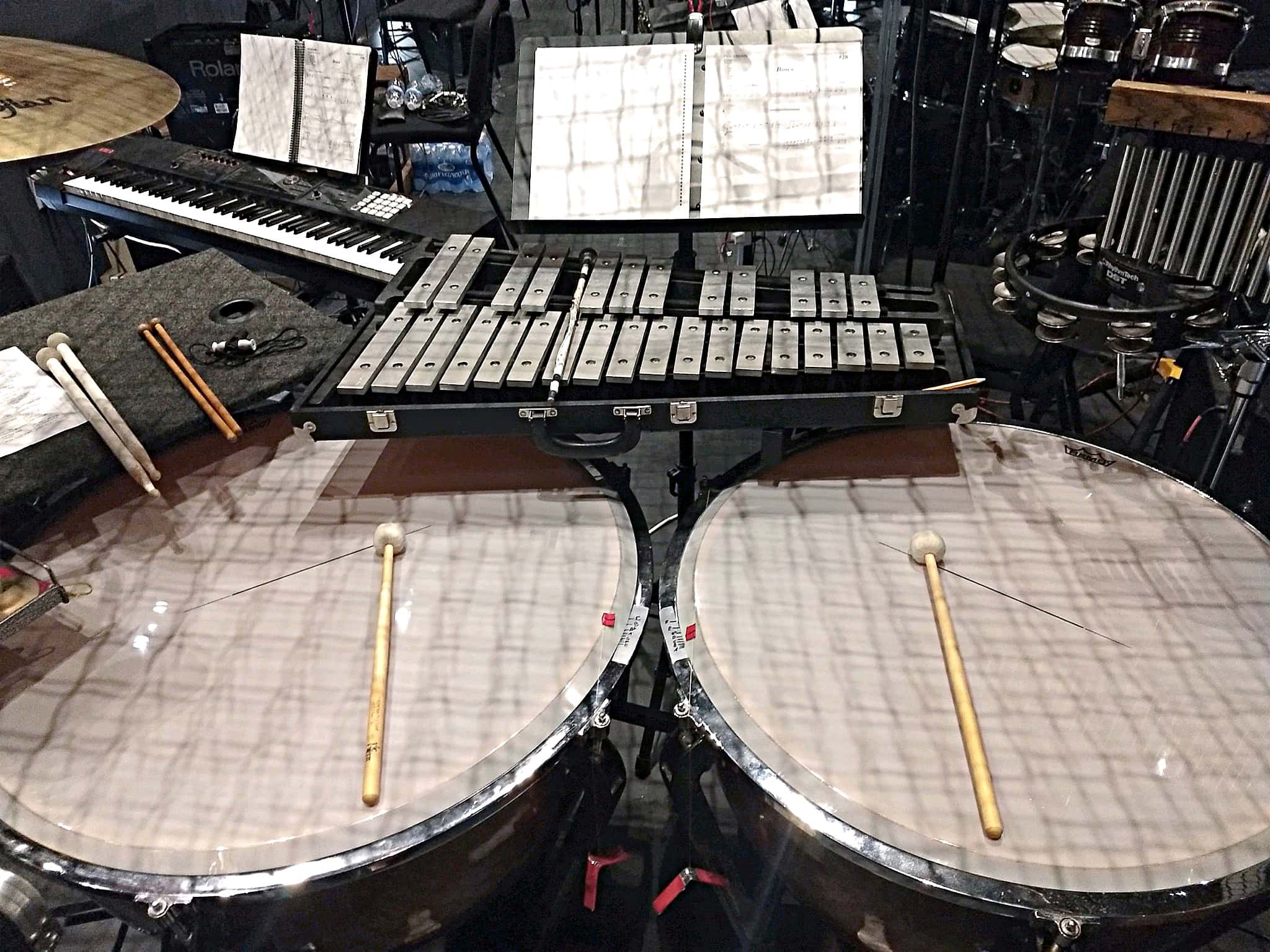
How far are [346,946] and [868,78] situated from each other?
9.42ft

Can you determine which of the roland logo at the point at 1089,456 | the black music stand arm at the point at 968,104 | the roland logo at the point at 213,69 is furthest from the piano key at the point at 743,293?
the roland logo at the point at 213,69

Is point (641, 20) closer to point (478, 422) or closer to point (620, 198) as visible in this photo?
point (620, 198)

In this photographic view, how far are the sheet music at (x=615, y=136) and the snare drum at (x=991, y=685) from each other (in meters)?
0.72

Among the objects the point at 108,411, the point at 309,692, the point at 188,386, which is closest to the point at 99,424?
the point at 108,411

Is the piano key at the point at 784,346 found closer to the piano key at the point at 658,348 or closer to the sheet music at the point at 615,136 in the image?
the piano key at the point at 658,348

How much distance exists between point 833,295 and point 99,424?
57.7 inches

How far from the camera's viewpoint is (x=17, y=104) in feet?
5.11

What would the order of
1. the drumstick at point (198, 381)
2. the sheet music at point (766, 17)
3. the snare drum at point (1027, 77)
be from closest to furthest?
the drumstick at point (198, 381) < the sheet music at point (766, 17) < the snare drum at point (1027, 77)

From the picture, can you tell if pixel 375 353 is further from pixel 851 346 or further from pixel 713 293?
pixel 851 346

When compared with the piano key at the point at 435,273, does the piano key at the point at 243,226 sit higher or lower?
lower

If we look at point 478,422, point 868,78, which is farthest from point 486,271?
point 868,78

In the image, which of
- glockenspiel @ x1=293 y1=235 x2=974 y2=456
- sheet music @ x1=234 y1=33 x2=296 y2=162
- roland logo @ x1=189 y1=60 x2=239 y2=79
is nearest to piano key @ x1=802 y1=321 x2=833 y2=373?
glockenspiel @ x1=293 y1=235 x2=974 y2=456

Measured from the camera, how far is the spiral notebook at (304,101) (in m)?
2.58

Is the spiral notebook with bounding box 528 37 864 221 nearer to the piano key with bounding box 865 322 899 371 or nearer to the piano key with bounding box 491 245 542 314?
the piano key with bounding box 491 245 542 314
